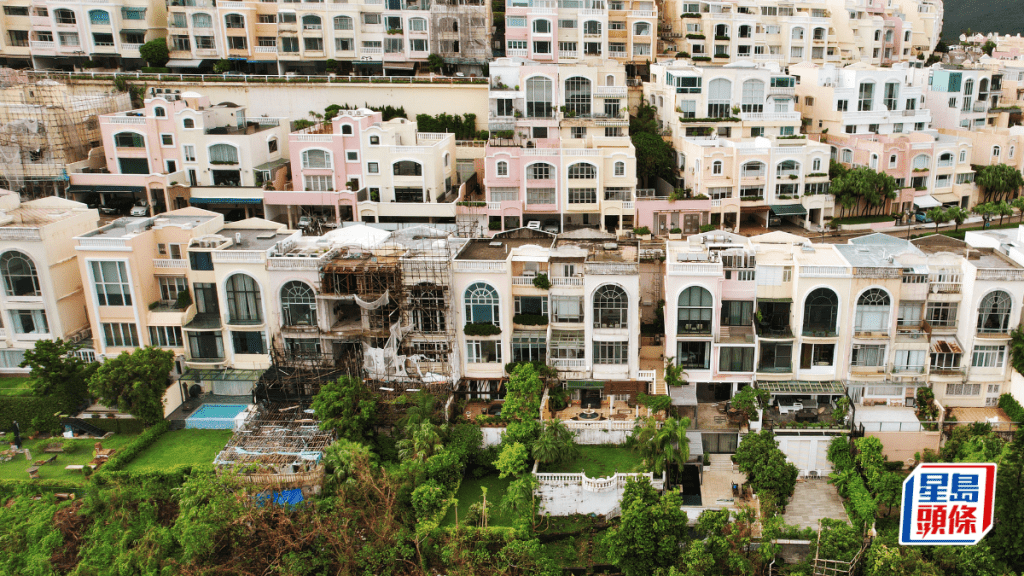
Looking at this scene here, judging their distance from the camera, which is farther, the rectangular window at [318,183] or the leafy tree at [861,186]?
the rectangular window at [318,183]

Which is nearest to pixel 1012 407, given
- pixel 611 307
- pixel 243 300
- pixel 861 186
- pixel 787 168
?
pixel 611 307

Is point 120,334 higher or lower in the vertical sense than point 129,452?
higher

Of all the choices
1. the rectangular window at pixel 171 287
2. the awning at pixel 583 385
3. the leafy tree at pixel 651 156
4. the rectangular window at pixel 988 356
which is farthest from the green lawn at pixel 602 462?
the leafy tree at pixel 651 156

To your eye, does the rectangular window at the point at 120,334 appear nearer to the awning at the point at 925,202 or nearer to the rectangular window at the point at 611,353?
the rectangular window at the point at 611,353

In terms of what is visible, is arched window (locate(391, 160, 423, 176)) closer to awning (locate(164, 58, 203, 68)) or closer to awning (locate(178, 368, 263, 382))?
awning (locate(178, 368, 263, 382))

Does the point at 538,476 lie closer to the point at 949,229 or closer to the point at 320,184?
the point at 320,184

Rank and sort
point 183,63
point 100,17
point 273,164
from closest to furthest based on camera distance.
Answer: point 273,164, point 100,17, point 183,63

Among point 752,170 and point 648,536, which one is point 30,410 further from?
point 752,170
